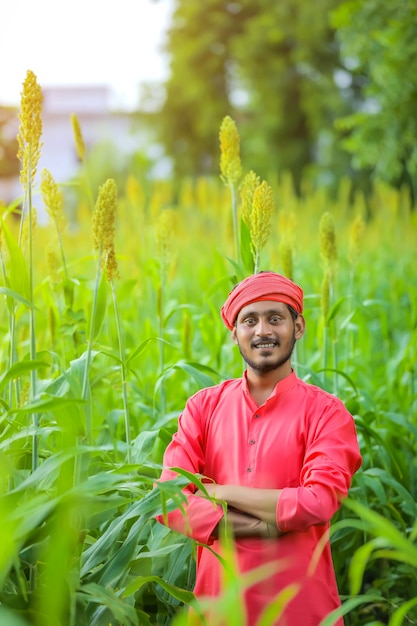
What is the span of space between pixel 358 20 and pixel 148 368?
415cm

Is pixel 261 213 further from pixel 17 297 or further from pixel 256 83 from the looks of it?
pixel 256 83

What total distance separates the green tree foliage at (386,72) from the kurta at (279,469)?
4211 millimetres

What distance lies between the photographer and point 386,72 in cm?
605

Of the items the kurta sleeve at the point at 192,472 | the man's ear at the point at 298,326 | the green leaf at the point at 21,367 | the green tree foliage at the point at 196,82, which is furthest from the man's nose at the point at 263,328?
the green tree foliage at the point at 196,82

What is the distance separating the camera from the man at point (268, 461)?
1.70 metres

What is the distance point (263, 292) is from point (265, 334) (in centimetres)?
10

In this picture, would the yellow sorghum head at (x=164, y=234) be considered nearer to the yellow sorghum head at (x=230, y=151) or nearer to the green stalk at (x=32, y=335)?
the yellow sorghum head at (x=230, y=151)

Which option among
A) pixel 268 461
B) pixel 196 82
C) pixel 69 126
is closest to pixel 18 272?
pixel 268 461

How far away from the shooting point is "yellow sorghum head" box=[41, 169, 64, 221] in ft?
7.82

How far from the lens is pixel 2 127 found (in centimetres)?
3022

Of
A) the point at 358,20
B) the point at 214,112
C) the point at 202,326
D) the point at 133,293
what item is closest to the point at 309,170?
the point at 214,112

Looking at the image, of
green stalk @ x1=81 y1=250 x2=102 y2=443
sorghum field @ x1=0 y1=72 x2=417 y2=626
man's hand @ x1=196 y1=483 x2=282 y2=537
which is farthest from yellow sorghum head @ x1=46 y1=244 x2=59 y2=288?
man's hand @ x1=196 y1=483 x2=282 y2=537

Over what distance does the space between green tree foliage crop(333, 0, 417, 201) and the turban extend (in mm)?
4051

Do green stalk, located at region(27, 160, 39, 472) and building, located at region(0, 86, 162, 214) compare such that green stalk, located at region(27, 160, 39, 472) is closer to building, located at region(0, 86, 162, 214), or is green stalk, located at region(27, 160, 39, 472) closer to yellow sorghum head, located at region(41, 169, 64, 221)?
yellow sorghum head, located at region(41, 169, 64, 221)
